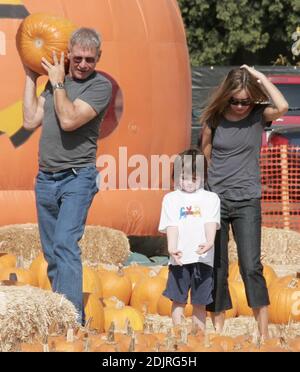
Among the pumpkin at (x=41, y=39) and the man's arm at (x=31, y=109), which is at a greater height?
the pumpkin at (x=41, y=39)

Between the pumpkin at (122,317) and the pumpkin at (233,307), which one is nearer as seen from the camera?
the pumpkin at (122,317)

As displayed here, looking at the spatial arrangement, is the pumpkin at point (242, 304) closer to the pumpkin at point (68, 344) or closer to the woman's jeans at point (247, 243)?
the woman's jeans at point (247, 243)

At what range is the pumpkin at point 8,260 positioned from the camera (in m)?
9.30

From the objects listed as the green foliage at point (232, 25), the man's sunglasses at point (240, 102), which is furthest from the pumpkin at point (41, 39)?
the green foliage at point (232, 25)

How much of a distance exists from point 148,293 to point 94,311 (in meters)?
1.50

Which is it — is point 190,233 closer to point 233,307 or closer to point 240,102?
point 240,102

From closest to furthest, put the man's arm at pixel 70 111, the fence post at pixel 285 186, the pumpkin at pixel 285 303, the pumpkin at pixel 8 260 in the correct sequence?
the man's arm at pixel 70 111 → the pumpkin at pixel 285 303 → the pumpkin at pixel 8 260 → the fence post at pixel 285 186

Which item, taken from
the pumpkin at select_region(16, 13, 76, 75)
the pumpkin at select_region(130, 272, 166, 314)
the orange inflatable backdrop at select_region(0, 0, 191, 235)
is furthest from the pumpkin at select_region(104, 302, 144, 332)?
the orange inflatable backdrop at select_region(0, 0, 191, 235)

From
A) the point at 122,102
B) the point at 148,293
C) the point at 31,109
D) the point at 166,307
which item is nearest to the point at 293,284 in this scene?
the point at 166,307

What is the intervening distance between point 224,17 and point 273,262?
17888mm

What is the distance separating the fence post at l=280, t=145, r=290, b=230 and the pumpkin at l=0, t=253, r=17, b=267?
17.7ft

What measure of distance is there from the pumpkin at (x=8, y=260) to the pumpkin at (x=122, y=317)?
1935 millimetres

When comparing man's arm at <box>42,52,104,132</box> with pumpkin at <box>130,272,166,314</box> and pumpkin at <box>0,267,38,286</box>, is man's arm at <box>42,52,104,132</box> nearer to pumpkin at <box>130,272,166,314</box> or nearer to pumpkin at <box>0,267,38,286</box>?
pumpkin at <box>0,267,38,286</box>

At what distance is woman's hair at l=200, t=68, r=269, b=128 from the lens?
A: 6.97 meters
